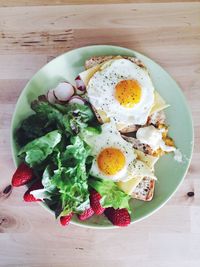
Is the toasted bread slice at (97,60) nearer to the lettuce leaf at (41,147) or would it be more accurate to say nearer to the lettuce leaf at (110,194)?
the lettuce leaf at (41,147)

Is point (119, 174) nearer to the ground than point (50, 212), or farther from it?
farther from it

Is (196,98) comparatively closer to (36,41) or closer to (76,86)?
(76,86)

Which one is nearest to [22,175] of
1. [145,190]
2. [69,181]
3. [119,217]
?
[69,181]

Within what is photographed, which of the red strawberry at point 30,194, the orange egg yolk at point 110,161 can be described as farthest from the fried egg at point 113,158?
the red strawberry at point 30,194

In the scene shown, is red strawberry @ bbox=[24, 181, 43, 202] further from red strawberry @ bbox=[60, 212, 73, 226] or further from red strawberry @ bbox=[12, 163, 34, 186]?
red strawberry @ bbox=[60, 212, 73, 226]

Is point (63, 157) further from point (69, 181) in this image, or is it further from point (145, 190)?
point (145, 190)

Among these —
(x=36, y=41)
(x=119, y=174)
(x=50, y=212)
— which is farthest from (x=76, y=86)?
(x=50, y=212)
